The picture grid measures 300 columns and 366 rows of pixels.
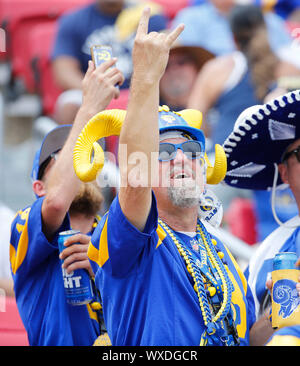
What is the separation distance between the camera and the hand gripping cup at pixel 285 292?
295cm

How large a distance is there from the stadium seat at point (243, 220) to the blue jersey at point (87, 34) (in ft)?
5.61

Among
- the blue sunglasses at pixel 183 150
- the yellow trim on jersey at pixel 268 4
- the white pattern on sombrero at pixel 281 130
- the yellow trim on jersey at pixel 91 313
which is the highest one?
the yellow trim on jersey at pixel 268 4

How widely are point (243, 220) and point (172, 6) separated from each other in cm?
317

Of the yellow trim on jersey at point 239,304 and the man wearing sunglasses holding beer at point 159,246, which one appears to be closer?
the man wearing sunglasses holding beer at point 159,246

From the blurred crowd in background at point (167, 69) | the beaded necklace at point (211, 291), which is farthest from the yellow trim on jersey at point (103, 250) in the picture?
the blurred crowd in background at point (167, 69)

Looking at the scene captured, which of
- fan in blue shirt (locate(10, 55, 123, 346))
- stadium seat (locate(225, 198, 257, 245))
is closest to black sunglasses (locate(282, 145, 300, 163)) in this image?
fan in blue shirt (locate(10, 55, 123, 346))

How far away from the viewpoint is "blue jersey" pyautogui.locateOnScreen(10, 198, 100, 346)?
11.5 feet

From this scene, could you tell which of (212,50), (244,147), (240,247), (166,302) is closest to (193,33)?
(212,50)

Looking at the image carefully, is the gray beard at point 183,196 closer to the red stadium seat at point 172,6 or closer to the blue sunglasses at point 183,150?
the blue sunglasses at point 183,150

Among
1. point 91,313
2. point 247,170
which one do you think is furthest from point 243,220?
point 91,313

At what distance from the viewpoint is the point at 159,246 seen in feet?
9.95

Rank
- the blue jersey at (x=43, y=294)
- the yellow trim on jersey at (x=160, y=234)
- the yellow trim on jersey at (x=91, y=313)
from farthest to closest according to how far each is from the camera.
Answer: the yellow trim on jersey at (x=91, y=313)
the blue jersey at (x=43, y=294)
the yellow trim on jersey at (x=160, y=234)

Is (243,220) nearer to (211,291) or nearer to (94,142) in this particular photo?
(211,291)

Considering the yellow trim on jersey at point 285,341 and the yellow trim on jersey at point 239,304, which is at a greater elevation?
the yellow trim on jersey at point 239,304
